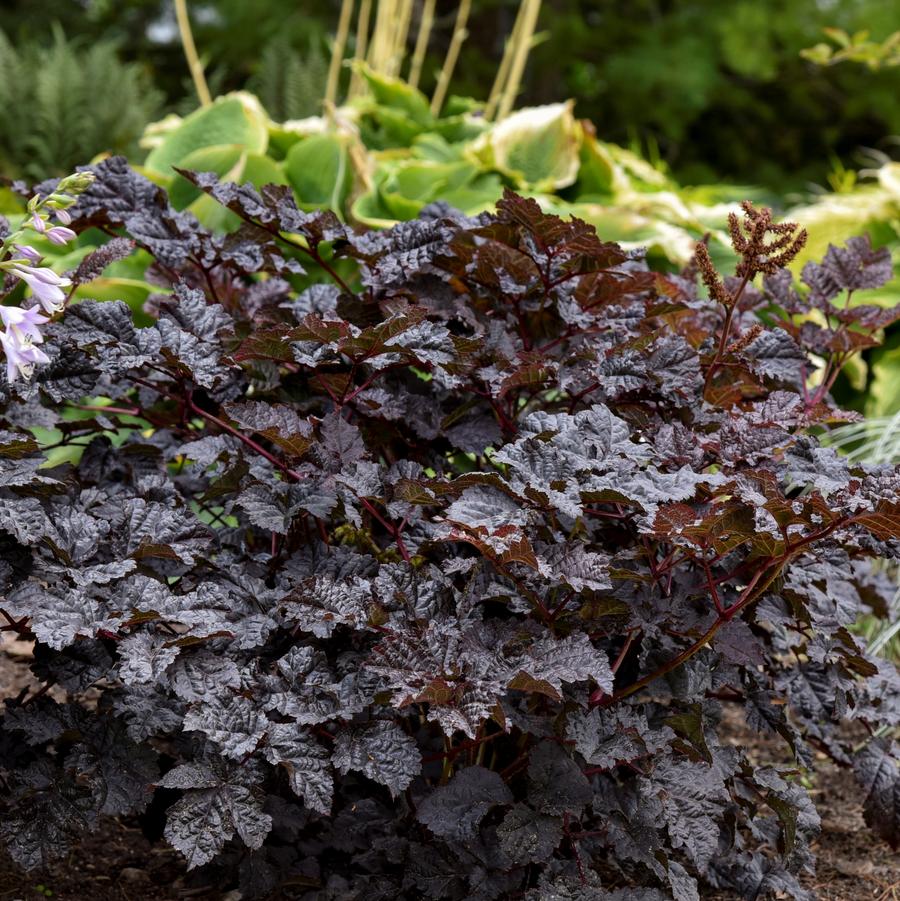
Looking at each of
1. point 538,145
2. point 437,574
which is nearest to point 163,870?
point 437,574

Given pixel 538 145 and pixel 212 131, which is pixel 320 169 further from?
pixel 538 145

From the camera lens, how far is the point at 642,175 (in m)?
3.75

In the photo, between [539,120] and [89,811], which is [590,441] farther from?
[539,120]

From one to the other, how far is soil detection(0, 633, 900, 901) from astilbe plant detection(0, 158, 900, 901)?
0.15m

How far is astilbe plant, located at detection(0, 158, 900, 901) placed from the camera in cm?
112

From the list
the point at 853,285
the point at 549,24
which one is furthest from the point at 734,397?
the point at 549,24

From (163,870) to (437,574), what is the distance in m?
0.73

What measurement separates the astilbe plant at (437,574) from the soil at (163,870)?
147 millimetres

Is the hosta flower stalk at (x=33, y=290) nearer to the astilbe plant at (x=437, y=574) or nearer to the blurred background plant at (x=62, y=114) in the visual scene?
the astilbe plant at (x=437, y=574)

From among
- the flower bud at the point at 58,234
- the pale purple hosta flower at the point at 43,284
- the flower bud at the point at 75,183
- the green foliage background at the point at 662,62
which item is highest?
the flower bud at the point at 75,183

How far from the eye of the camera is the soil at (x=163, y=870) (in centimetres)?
149

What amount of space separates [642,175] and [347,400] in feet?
8.93

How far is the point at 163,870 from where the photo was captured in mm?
1565

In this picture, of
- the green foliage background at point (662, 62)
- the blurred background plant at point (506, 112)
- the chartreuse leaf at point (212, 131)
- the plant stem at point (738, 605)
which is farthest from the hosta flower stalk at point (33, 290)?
the green foliage background at point (662, 62)
